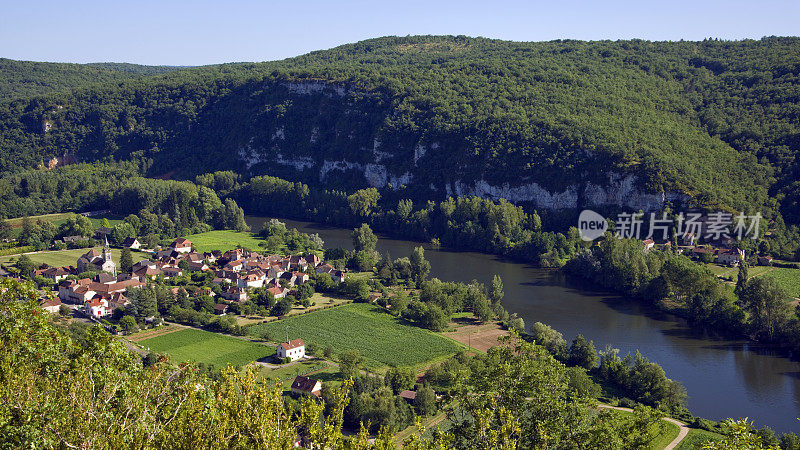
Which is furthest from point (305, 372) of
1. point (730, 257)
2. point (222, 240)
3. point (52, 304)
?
point (730, 257)

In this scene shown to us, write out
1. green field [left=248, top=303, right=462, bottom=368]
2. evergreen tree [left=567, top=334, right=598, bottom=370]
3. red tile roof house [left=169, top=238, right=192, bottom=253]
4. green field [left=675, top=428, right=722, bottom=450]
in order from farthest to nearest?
red tile roof house [left=169, top=238, right=192, bottom=253] → green field [left=248, top=303, right=462, bottom=368] → evergreen tree [left=567, top=334, right=598, bottom=370] → green field [left=675, top=428, right=722, bottom=450]

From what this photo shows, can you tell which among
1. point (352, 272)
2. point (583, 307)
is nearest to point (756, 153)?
point (583, 307)

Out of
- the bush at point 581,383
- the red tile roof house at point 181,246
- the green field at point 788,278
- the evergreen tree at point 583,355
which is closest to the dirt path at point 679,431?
the bush at point 581,383

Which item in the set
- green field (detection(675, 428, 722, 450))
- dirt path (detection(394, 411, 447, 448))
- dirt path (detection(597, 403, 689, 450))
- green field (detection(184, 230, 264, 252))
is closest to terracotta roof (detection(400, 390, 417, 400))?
dirt path (detection(394, 411, 447, 448))

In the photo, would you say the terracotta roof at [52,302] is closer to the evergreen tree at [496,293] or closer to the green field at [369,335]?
the green field at [369,335]

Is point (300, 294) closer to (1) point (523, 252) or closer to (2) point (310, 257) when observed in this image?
(2) point (310, 257)

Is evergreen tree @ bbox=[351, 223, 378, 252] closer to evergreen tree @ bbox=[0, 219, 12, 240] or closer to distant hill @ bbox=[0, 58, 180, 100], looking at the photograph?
evergreen tree @ bbox=[0, 219, 12, 240]
